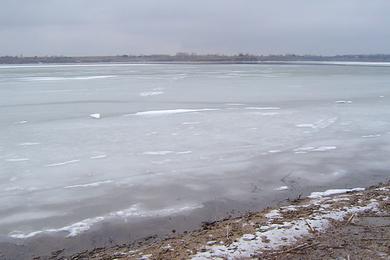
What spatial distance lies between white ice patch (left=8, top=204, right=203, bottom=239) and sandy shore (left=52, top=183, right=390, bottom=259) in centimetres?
63

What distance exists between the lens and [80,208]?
632 centimetres

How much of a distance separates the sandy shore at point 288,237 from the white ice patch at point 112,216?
0.63m

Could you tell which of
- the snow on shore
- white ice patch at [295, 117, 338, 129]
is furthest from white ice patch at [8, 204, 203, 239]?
white ice patch at [295, 117, 338, 129]

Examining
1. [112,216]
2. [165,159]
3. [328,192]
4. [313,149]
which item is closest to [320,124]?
[313,149]

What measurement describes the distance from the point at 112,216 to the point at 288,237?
237 cm

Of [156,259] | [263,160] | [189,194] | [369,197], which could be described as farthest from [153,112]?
[156,259]

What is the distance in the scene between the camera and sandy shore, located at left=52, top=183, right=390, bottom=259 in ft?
14.5

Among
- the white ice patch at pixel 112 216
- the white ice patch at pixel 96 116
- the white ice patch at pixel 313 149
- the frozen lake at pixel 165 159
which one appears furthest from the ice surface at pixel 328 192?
the white ice patch at pixel 96 116

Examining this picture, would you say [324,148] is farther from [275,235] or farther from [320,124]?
[275,235]

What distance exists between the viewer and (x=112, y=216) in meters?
6.01

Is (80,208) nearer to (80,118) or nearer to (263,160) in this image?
(263,160)

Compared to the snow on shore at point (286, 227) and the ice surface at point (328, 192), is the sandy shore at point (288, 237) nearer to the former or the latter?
the snow on shore at point (286, 227)

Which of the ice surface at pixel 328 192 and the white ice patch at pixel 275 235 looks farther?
the ice surface at pixel 328 192

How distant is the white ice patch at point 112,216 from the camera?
5.51 m
